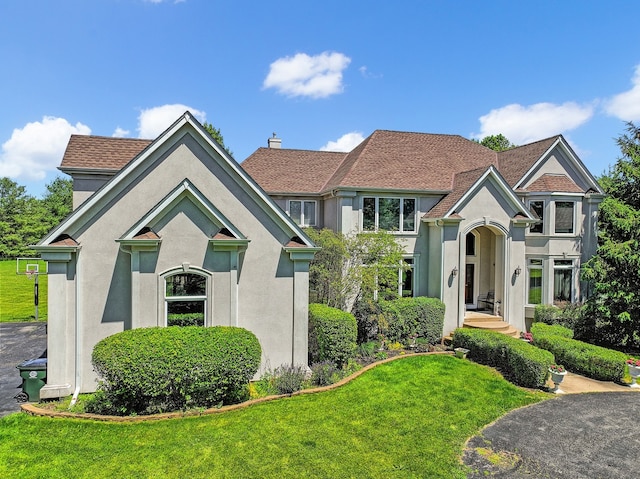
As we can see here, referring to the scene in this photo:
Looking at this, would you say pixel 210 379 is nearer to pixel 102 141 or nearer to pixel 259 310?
pixel 259 310

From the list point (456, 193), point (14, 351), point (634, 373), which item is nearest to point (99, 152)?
point (14, 351)

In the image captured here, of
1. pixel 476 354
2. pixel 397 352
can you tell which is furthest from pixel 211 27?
pixel 476 354

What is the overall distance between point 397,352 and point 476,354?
129 inches

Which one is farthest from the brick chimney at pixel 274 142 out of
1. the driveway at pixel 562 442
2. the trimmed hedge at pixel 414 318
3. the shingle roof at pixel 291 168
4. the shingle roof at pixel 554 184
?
the driveway at pixel 562 442

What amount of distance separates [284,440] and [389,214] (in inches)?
550

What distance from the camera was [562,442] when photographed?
9406 mm

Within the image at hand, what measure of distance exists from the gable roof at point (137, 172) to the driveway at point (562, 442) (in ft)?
26.0

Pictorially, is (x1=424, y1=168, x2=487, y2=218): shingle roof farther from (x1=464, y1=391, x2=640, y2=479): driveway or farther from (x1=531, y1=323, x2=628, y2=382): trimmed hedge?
(x1=464, y1=391, x2=640, y2=479): driveway

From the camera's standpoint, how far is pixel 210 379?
10.4 meters

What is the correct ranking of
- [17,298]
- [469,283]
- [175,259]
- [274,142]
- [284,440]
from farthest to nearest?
[17,298] < [274,142] < [469,283] < [175,259] < [284,440]

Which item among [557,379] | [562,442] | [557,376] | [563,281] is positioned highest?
[563,281]

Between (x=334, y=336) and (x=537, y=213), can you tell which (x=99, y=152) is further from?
(x=537, y=213)

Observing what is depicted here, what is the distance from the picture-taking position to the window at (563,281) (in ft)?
67.5

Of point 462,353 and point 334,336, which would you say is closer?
point 334,336
